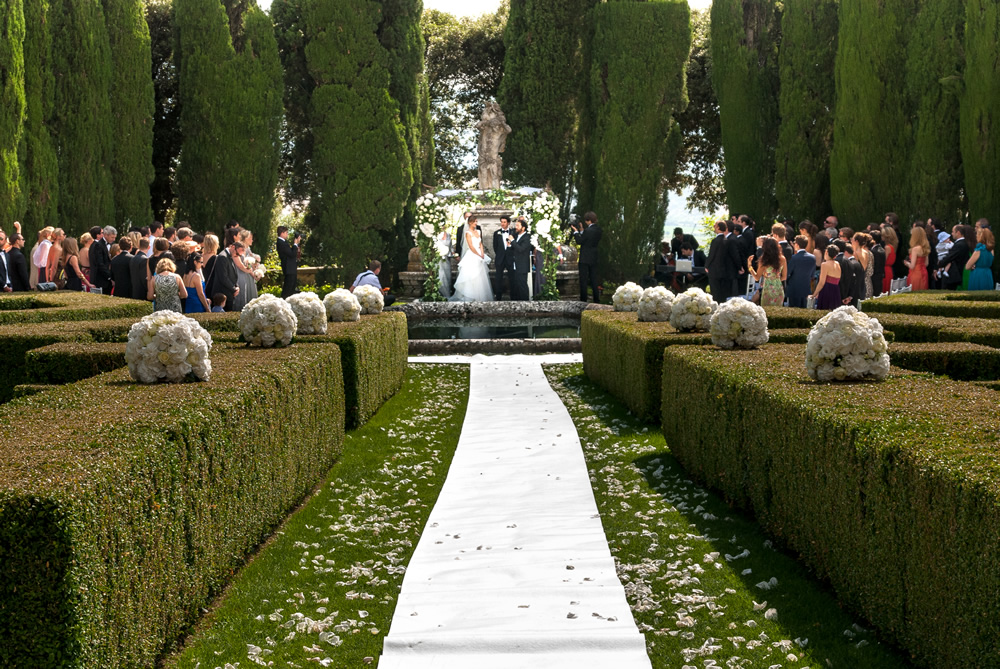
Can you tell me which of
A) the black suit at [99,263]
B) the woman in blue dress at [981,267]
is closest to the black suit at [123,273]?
the black suit at [99,263]

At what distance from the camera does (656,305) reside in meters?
11.8

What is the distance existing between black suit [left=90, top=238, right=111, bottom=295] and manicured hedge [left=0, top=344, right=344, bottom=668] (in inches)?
383

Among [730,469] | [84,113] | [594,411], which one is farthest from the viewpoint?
Answer: [84,113]


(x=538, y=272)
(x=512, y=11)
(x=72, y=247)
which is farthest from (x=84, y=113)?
(x=512, y=11)

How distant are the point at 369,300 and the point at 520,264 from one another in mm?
7599

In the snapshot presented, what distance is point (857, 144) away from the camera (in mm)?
21141

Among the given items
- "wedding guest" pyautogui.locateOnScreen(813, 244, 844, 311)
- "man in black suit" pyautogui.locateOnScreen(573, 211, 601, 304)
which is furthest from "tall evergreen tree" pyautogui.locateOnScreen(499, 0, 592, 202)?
"wedding guest" pyautogui.locateOnScreen(813, 244, 844, 311)

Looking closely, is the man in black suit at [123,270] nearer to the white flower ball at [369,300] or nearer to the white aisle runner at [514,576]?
the white flower ball at [369,300]

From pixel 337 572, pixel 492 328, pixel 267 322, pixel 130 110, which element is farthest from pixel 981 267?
pixel 130 110

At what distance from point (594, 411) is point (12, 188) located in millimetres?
12505

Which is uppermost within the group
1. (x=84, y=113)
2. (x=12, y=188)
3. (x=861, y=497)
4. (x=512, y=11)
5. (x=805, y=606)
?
(x=512, y=11)

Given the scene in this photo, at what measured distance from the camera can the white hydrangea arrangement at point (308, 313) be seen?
32.2 ft

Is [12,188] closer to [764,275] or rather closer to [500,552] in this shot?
[764,275]

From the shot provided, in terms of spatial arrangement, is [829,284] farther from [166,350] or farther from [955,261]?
[166,350]
